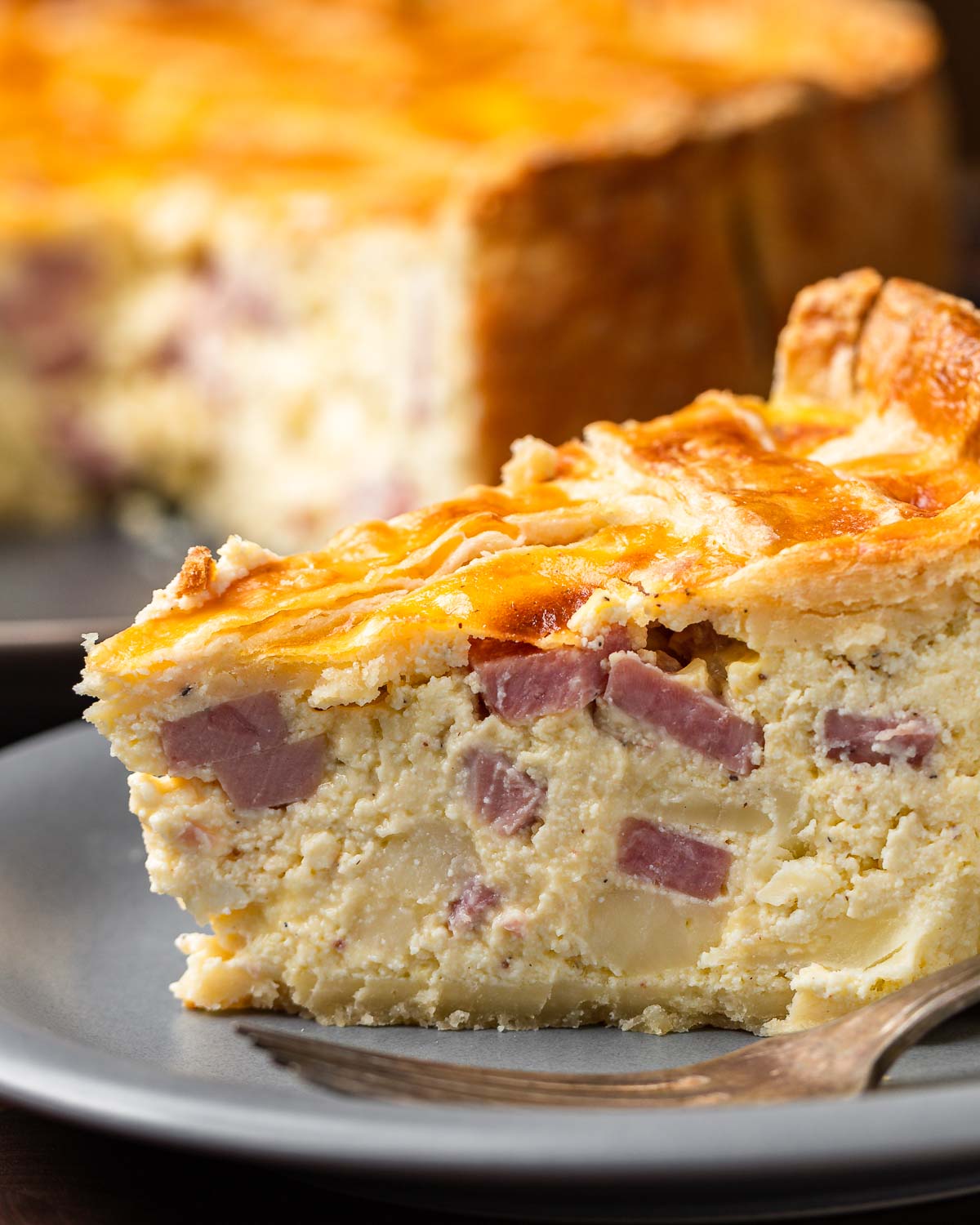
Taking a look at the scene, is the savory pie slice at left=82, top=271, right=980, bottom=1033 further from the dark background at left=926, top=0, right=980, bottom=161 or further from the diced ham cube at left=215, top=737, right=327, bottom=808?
the dark background at left=926, top=0, right=980, bottom=161

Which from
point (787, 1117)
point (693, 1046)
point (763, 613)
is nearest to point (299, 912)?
point (693, 1046)

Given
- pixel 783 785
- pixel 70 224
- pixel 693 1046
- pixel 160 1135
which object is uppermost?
pixel 70 224

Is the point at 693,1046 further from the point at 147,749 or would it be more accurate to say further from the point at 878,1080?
the point at 147,749

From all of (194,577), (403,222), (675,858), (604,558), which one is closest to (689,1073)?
(675,858)

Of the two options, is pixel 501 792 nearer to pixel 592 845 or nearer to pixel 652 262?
pixel 592 845

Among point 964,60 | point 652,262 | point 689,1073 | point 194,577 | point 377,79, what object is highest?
point 964,60

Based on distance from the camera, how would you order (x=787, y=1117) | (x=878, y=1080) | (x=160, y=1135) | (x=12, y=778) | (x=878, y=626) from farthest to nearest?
(x=12, y=778)
(x=878, y=626)
(x=878, y=1080)
(x=160, y=1135)
(x=787, y=1117)
